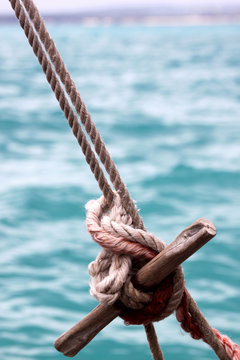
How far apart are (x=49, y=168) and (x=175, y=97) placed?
12.6 feet

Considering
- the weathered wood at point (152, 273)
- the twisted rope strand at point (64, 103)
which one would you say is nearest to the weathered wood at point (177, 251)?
the weathered wood at point (152, 273)

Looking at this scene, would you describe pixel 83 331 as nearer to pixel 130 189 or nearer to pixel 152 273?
pixel 152 273

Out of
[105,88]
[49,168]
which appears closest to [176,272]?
[49,168]

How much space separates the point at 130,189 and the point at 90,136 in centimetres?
428

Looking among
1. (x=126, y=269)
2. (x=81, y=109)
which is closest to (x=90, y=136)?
(x=81, y=109)

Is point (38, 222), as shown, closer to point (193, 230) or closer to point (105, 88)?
point (193, 230)

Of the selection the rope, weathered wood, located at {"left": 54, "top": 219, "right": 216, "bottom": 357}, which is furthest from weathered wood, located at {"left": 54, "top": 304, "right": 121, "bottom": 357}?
the rope

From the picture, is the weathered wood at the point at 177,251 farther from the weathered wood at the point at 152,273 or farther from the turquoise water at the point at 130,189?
the turquoise water at the point at 130,189

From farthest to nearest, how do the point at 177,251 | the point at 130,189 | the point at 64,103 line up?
the point at 130,189, the point at 64,103, the point at 177,251

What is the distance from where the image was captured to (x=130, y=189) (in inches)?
201

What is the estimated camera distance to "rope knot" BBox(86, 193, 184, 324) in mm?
799

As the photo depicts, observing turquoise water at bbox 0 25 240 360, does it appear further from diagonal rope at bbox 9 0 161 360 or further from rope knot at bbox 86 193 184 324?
diagonal rope at bbox 9 0 161 360

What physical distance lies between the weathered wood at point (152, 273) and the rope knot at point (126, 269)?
0.6 inches

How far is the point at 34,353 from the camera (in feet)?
9.62
